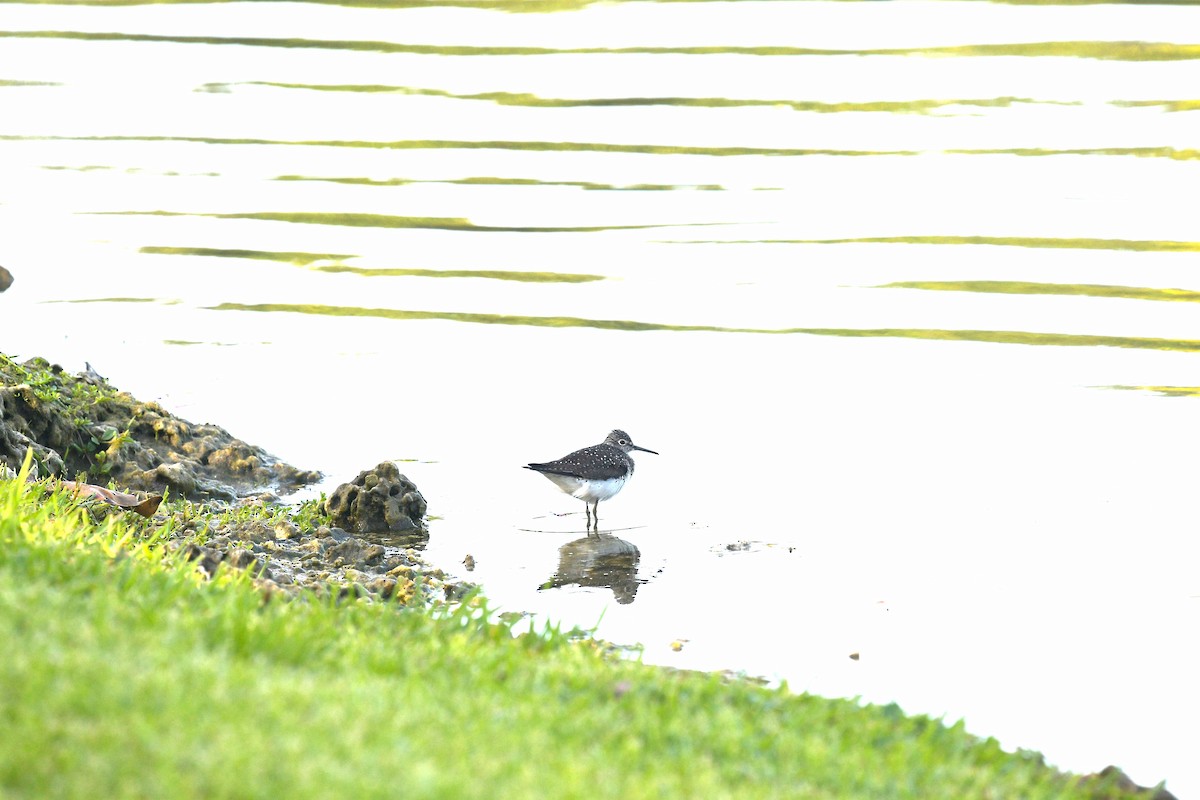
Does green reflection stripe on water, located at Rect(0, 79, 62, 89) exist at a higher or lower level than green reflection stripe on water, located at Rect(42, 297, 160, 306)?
higher

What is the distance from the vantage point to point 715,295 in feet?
47.2

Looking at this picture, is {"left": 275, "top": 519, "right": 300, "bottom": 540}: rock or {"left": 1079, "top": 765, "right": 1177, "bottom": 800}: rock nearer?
{"left": 1079, "top": 765, "right": 1177, "bottom": 800}: rock

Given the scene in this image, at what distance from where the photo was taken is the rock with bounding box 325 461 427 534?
9.02 meters

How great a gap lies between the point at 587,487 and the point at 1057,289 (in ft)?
21.3

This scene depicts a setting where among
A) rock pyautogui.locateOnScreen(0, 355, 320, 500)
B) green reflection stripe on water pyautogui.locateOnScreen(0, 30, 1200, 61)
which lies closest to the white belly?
rock pyautogui.locateOnScreen(0, 355, 320, 500)

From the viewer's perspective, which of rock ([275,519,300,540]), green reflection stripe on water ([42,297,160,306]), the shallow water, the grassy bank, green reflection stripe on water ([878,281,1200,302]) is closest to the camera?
the grassy bank

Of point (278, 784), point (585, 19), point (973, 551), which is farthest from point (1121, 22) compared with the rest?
point (278, 784)

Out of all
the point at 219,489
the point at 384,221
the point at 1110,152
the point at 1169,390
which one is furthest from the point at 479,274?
the point at 1110,152

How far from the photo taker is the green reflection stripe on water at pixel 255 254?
15.7m

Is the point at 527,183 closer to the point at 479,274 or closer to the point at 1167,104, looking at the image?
the point at 479,274

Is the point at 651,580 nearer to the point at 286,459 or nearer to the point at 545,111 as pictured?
the point at 286,459

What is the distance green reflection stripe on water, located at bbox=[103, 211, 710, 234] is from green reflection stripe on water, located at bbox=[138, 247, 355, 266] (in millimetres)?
925

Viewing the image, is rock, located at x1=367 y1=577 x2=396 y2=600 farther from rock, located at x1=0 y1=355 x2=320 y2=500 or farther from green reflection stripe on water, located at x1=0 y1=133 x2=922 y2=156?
green reflection stripe on water, located at x1=0 y1=133 x2=922 y2=156

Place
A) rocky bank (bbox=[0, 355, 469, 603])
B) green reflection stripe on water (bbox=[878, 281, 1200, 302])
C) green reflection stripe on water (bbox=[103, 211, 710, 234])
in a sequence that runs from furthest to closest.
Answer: green reflection stripe on water (bbox=[103, 211, 710, 234]), green reflection stripe on water (bbox=[878, 281, 1200, 302]), rocky bank (bbox=[0, 355, 469, 603])
